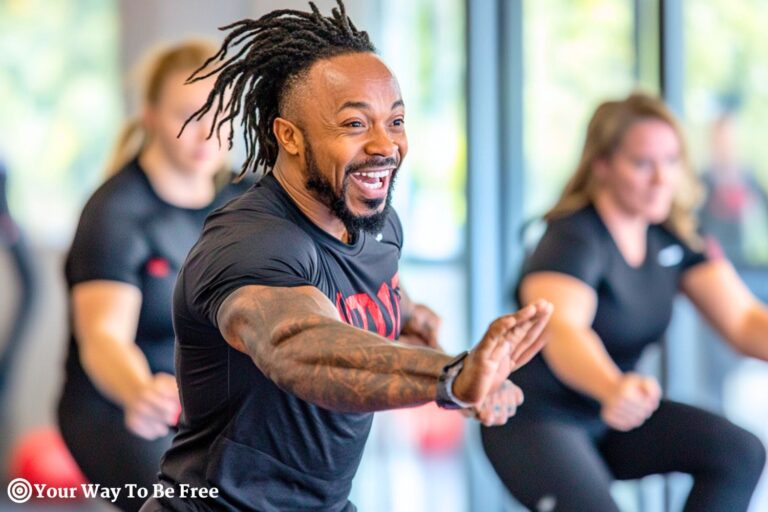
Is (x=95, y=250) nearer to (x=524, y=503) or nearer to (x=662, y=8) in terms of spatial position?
(x=524, y=503)

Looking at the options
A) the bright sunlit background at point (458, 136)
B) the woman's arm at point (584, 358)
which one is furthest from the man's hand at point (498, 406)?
the bright sunlit background at point (458, 136)

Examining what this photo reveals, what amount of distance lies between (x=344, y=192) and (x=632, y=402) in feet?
2.96

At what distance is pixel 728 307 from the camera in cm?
280

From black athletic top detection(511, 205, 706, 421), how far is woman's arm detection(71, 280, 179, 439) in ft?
2.67

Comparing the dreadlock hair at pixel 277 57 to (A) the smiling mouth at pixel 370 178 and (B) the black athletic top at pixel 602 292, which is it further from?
(B) the black athletic top at pixel 602 292

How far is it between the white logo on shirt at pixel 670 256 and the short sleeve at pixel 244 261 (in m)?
1.38

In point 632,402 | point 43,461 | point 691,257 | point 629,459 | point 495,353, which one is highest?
point 495,353

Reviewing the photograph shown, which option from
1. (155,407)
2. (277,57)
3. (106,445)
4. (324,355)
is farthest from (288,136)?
(106,445)

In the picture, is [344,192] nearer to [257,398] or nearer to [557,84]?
[257,398]

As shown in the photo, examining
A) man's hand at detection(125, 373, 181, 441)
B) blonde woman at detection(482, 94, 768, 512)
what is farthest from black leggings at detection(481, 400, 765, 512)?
man's hand at detection(125, 373, 181, 441)

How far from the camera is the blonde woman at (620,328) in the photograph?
8.14 ft

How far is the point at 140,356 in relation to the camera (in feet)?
8.59

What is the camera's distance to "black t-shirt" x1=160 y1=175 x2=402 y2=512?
158 centimetres

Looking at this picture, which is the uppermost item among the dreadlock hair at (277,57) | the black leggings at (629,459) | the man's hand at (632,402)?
the dreadlock hair at (277,57)
